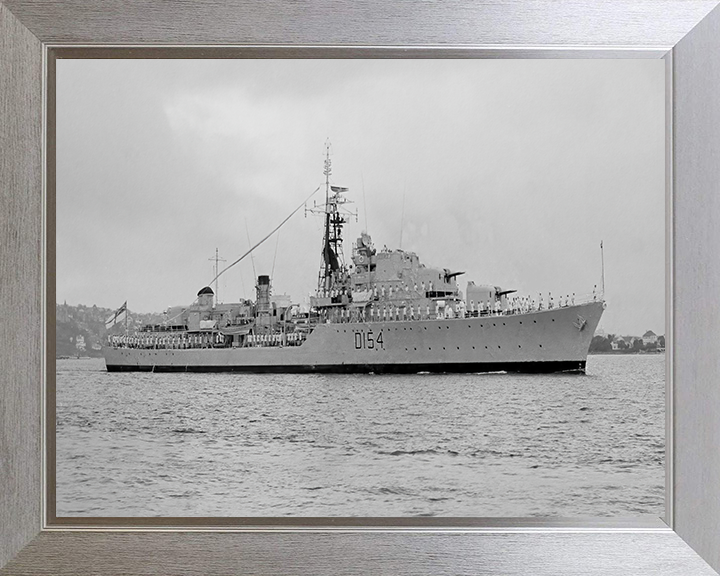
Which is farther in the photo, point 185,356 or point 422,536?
point 185,356

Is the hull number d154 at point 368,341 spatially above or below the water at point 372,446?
above

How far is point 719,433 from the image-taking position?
5.89 feet

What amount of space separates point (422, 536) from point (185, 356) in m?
0.75

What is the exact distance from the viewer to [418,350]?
6.29 feet

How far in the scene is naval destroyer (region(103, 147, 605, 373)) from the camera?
6.11 ft

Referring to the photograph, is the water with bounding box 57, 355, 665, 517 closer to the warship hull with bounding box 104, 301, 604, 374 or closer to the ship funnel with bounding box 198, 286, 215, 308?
the warship hull with bounding box 104, 301, 604, 374

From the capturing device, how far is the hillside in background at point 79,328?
6.01ft

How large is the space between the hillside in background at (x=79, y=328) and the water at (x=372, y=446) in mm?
36

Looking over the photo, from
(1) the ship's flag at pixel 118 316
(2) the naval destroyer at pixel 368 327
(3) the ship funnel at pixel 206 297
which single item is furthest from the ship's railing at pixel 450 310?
(1) the ship's flag at pixel 118 316

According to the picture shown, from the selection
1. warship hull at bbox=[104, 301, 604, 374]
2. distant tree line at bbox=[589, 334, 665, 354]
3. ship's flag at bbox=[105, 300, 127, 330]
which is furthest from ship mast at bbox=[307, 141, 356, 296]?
distant tree line at bbox=[589, 334, 665, 354]

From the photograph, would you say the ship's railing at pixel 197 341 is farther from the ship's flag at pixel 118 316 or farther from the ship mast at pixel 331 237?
the ship mast at pixel 331 237

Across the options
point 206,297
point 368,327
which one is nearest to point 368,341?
point 368,327

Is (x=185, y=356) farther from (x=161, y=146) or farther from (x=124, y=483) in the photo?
(x=161, y=146)

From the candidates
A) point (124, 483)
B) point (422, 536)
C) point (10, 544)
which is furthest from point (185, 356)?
point (422, 536)
